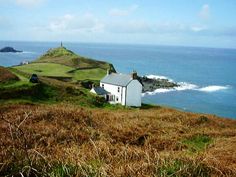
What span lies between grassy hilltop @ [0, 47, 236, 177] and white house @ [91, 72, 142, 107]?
11.2 meters

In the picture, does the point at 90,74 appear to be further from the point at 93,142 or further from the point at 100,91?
the point at 93,142

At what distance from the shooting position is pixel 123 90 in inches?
2415

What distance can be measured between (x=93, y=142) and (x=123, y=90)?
170 ft

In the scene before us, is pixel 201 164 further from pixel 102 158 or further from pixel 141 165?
pixel 102 158

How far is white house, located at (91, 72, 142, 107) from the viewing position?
201ft

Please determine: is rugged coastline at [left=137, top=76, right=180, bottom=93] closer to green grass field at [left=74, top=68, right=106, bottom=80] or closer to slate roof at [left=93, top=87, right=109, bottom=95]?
green grass field at [left=74, top=68, right=106, bottom=80]

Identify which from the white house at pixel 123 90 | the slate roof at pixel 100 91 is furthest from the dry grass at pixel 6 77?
the slate roof at pixel 100 91

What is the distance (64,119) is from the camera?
21641mm

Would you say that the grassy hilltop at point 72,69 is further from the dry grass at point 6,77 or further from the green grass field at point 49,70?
the dry grass at point 6,77

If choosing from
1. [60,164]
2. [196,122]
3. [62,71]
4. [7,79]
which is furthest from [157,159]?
[62,71]

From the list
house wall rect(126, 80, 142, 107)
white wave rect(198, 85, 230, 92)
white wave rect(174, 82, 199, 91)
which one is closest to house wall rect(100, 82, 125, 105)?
house wall rect(126, 80, 142, 107)

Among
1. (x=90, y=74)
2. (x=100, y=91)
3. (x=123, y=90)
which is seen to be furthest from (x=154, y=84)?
(x=123, y=90)

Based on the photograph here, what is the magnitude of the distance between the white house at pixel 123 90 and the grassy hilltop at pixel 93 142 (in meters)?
11.2

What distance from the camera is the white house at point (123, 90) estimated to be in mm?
61359
